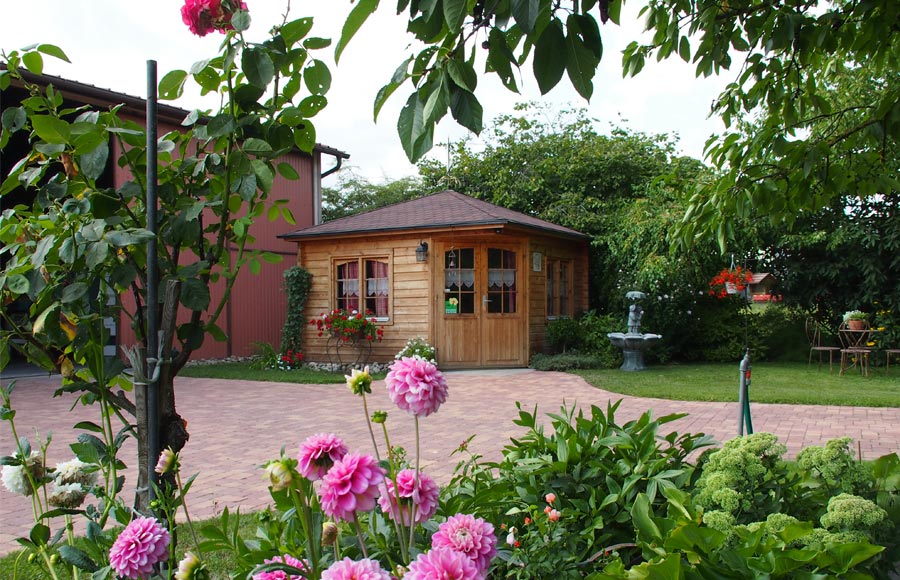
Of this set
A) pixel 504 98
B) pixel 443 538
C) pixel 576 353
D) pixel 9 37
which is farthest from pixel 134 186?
pixel 576 353

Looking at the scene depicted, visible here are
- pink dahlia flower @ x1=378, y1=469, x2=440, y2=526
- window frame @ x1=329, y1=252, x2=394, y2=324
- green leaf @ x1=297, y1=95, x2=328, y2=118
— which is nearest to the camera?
pink dahlia flower @ x1=378, y1=469, x2=440, y2=526

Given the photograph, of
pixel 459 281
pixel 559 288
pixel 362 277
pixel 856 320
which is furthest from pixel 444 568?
pixel 856 320

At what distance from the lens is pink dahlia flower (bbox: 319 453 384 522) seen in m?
1.00

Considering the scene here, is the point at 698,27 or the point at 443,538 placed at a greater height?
A: the point at 698,27

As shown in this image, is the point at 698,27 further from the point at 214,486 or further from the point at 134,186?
the point at 214,486

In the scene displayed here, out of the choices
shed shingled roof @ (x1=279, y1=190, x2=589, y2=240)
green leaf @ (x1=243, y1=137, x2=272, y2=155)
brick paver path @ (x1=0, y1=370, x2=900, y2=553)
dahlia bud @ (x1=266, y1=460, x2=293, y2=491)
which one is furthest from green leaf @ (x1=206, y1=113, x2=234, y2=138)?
shed shingled roof @ (x1=279, y1=190, x2=589, y2=240)

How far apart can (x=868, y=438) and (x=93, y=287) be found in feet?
19.0

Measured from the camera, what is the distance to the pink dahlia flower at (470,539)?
105 centimetres

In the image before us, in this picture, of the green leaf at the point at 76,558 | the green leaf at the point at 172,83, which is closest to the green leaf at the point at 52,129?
the green leaf at the point at 172,83

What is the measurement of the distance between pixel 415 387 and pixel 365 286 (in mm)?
10775

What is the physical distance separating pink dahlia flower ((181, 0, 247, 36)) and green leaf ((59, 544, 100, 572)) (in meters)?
1.12

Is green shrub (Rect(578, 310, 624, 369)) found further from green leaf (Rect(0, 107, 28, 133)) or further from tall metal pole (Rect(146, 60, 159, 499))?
green leaf (Rect(0, 107, 28, 133))

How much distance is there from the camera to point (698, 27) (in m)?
2.87

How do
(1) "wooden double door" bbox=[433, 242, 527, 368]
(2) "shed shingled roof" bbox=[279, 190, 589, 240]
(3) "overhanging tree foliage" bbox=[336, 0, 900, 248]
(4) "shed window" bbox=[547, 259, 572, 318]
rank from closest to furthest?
(3) "overhanging tree foliage" bbox=[336, 0, 900, 248] < (2) "shed shingled roof" bbox=[279, 190, 589, 240] < (1) "wooden double door" bbox=[433, 242, 527, 368] < (4) "shed window" bbox=[547, 259, 572, 318]
